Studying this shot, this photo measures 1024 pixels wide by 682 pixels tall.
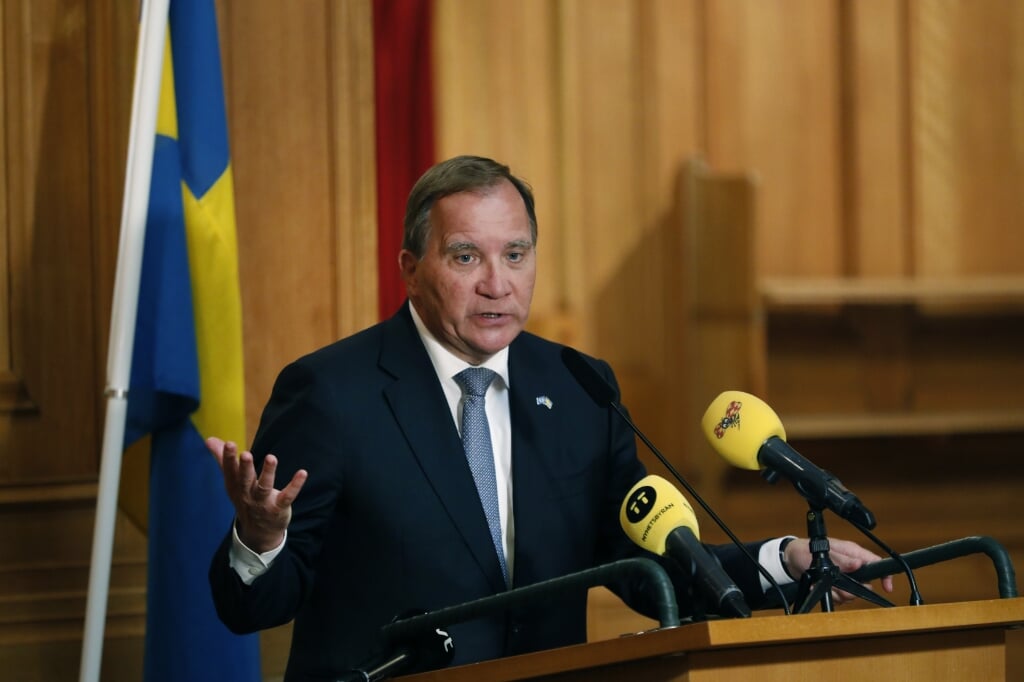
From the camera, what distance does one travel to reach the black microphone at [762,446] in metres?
1.84

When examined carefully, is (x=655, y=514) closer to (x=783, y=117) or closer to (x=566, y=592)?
(x=566, y=592)

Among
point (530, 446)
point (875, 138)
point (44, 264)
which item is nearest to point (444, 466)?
point (530, 446)

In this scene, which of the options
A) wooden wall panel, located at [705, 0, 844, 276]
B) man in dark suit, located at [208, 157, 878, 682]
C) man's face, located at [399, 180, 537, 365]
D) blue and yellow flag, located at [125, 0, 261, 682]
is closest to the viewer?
man in dark suit, located at [208, 157, 878, 682]

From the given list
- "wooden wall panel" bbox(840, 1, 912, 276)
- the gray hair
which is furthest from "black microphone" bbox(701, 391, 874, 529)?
"wooden wall panel" bbox(840, 1, 912, 276)

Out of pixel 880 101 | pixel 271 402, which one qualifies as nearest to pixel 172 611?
pixel 271 402

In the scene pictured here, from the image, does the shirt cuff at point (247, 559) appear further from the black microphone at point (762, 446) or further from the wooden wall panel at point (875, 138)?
the wooden wall panel at point (875, 138)

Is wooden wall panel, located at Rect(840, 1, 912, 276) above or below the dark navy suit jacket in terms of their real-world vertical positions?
above

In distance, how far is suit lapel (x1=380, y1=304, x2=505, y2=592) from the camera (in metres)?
2.35

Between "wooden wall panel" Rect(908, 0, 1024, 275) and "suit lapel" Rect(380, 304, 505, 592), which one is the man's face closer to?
"suit lapel" Rect(380, 304, 505, 592)

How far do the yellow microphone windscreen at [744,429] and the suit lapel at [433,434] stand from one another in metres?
0.54

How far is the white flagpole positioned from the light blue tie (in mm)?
924

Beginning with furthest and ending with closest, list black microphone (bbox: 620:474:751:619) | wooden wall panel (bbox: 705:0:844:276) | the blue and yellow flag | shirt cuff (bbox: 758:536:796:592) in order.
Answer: wooden wall panel (bbox: 705:0:844:276)
the blue and yellow flag
shirt cuff (bbox: 758:536:796:592)
black microphone (bbox: 620:474:751:619)

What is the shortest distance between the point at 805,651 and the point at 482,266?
3.59ft

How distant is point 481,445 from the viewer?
247 centimetres
